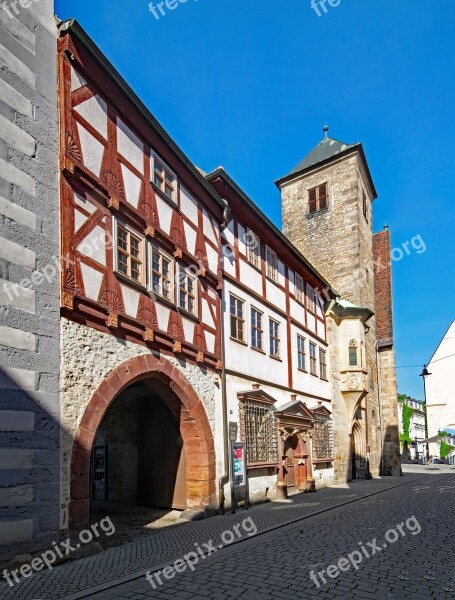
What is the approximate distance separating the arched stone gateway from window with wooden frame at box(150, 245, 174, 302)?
4.82 ft

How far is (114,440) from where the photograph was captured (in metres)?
15.1

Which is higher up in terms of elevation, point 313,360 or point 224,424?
point 313,360

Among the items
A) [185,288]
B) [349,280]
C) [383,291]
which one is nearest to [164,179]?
[185,288]

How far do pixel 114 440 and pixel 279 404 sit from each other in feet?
18.1

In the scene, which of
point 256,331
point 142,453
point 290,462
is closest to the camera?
point 142,453

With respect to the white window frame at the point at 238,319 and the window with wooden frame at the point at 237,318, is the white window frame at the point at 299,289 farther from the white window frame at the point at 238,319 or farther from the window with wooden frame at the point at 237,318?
the window with wooden frame at the point at 237,318

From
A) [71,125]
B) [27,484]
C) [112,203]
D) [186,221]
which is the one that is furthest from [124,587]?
[186,221]

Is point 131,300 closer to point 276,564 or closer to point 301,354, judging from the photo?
point 276,564

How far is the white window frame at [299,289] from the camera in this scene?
20719 mm

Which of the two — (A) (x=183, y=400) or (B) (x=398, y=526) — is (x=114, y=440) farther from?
(B) (x=398, y=526)

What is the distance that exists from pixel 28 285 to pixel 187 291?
506cm

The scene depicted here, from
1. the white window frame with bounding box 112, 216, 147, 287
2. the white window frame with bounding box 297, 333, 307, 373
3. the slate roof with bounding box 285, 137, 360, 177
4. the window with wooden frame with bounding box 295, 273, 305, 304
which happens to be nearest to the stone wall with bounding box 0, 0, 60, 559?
the white window frame with bounding box 112, 216, 147, 287

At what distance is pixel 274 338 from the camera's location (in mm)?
17953

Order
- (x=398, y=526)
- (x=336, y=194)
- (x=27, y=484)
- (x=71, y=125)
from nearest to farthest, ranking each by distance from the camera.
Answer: (x=27, y=484), (x=71, y=125), (x=398, y=526), (x=336, y=194)
